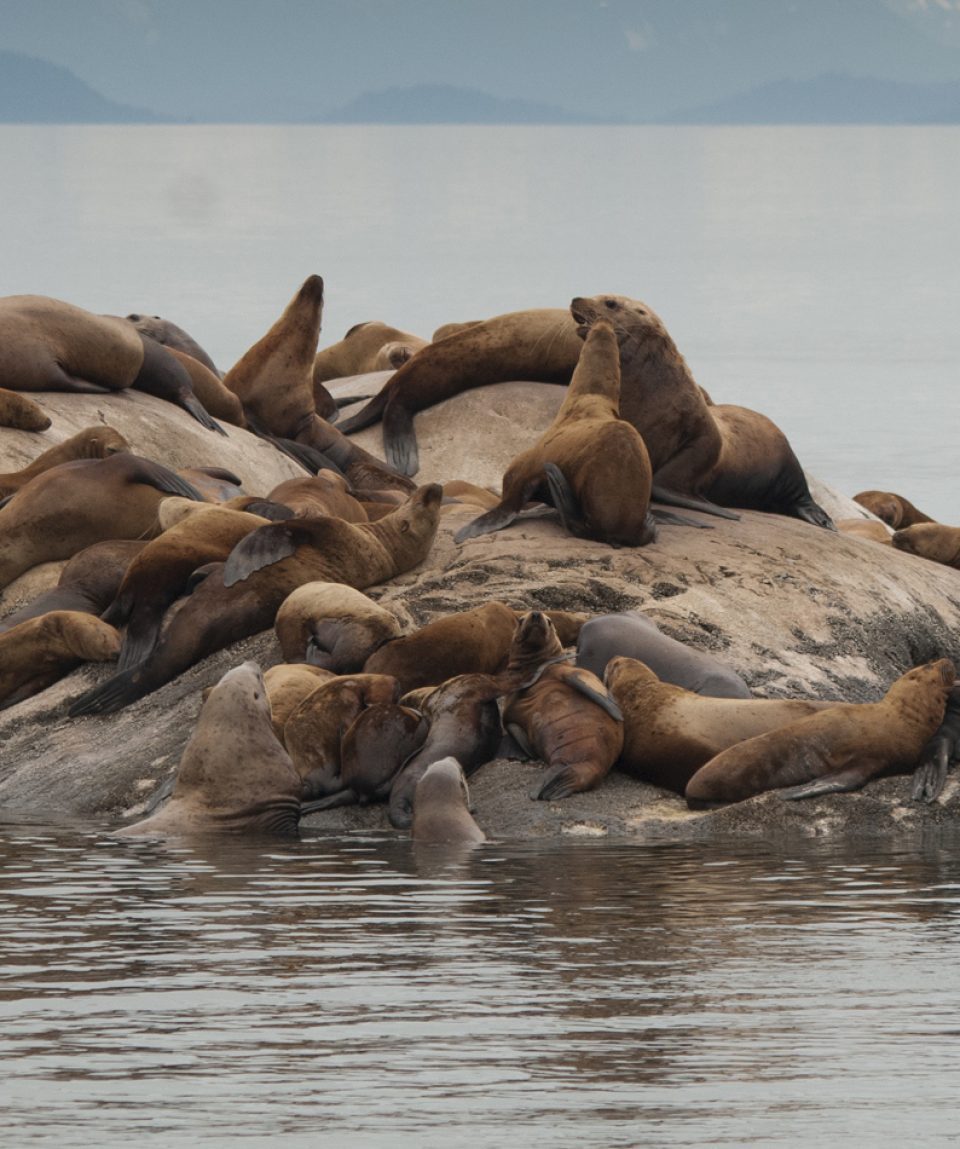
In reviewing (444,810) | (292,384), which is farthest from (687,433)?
(444,810)

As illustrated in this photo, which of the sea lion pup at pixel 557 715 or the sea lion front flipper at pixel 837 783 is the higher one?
the sea lion pup at pixel 557 715

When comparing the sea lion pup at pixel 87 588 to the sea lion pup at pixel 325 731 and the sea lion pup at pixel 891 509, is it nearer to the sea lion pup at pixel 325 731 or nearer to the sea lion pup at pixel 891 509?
the sea lion pup at pixel 325 731

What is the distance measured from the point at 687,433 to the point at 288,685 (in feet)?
13.7

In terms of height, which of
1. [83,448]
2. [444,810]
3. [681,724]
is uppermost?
[83,448]

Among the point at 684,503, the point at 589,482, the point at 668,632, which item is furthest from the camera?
the point at 684,503

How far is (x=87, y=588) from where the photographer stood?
11.5m

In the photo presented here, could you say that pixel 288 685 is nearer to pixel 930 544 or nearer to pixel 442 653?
pixel 442 653

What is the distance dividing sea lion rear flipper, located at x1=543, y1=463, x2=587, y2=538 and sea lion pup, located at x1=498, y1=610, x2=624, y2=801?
2.22 meters

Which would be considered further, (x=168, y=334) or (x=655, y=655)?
(x=168, y=334)

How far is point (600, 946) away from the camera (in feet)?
19.9

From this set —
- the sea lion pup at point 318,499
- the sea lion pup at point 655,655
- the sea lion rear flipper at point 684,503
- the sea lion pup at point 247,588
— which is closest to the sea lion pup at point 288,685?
the sea lion pup at point 247,588

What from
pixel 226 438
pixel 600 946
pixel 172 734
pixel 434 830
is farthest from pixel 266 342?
pixel 600 946

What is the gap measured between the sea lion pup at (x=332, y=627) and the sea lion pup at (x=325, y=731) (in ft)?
2.58

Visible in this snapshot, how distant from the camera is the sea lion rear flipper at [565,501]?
11805mm
